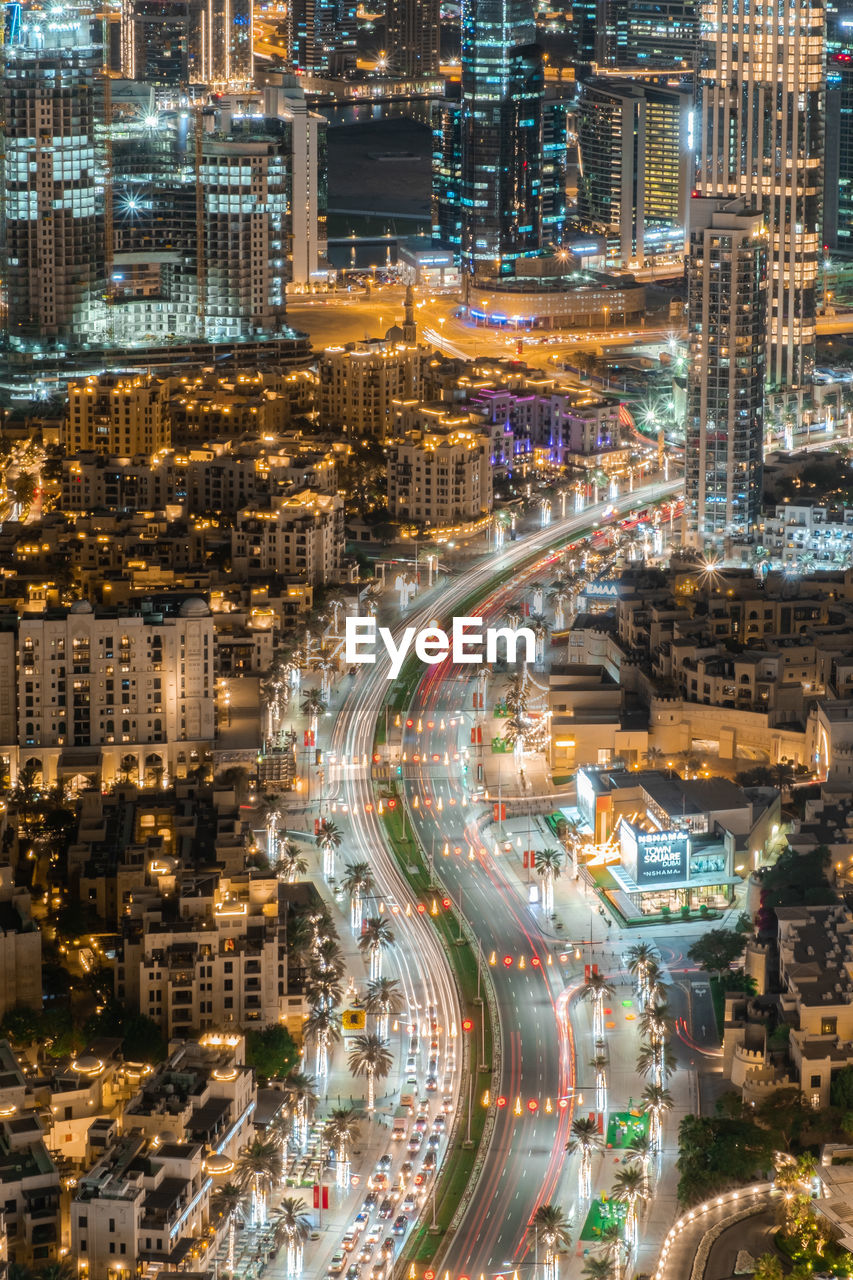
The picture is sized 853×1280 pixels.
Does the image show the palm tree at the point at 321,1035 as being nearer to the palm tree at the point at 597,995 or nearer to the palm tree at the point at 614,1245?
the palm tree at the point at 597,995

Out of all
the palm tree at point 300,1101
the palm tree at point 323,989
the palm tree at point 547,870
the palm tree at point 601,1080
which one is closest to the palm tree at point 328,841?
the palm tree at point 547,870

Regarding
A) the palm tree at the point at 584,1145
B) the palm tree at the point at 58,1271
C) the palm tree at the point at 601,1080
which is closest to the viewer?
the palm tree at the point at 58,1271

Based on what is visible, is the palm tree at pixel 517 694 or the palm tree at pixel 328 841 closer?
the palm tree at pixel 328 841

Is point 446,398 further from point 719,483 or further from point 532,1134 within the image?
point 532,1134

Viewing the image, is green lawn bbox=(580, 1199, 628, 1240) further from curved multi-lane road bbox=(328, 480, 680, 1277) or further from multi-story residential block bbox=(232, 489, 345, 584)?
multi-story residential block bbox=(232, 489, 345, 584)

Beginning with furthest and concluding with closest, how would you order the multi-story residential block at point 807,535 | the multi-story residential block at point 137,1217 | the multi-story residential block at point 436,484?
the multi-story residential block at point 436,484 → the multi-story residential block at point 807,535 → the multi-story residential block at point 137,1217

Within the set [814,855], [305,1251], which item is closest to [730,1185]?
[305,1251]

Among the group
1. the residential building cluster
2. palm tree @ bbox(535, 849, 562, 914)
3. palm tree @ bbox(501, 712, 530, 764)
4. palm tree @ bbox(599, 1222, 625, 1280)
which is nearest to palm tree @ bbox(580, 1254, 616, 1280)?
palm tree @ bbox(599, 1222, 625, 1280)

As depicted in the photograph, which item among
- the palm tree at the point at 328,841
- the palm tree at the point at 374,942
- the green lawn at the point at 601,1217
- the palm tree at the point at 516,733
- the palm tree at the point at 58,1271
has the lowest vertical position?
the green lawn at the point at 601,1217
